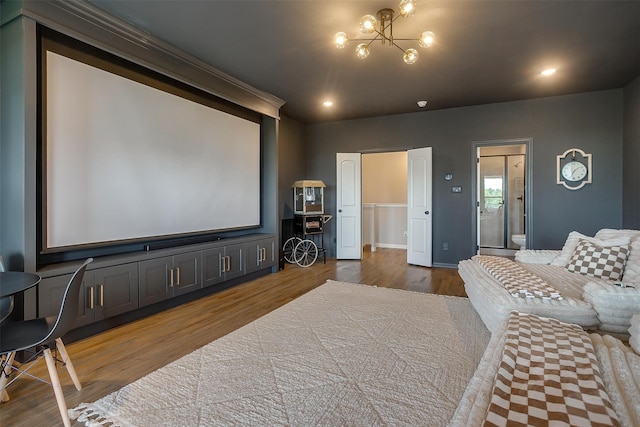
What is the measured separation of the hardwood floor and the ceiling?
270 centimetres

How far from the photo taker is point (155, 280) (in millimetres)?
3137

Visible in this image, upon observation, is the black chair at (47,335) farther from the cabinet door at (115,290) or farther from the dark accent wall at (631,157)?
the dark accent wall at (631,157)

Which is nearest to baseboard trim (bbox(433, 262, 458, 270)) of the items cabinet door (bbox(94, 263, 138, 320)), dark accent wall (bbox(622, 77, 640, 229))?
dark accent wall (bbox(622, 77, 640, 229))

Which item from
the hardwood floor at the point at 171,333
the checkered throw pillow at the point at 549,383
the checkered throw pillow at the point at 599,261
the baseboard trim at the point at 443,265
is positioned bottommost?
the hardwood floor at the point at 171,333

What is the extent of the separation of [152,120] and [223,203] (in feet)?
4.51

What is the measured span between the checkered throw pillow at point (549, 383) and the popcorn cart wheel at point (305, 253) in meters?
4.32

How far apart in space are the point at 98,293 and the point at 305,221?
342 centimetres

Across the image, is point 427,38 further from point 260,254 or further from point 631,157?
point 631,157

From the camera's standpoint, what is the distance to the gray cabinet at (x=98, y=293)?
2.37 m

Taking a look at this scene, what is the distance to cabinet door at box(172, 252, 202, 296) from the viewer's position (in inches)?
132

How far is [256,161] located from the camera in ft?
16.3

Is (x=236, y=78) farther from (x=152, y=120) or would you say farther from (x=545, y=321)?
(x=545, y=321)

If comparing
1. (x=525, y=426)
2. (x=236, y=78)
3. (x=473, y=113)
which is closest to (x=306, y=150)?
(x=236, y=78)

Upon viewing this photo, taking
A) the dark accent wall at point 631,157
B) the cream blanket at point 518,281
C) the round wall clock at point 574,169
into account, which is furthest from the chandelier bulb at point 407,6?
the round wall clock at point 574,169
